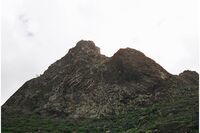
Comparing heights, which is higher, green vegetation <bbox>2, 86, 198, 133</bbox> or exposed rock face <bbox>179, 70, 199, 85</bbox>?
exposed rock face <bbox>179, 70, 199, 85</bbox>

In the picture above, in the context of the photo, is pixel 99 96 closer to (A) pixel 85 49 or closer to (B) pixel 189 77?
(A) pixel 85 49

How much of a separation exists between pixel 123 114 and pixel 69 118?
8.26 m

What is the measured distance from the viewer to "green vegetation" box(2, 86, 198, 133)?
150 feet

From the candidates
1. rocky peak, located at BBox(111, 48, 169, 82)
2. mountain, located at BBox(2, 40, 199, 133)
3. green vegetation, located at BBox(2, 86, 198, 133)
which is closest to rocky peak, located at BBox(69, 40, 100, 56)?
mountain, located at BBox(2, 40, 199, 133)

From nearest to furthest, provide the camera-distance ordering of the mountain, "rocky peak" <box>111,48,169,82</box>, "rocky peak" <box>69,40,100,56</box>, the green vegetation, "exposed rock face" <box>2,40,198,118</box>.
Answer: the green vegetation → the mountain → "exposed rock face" <box>2,40,198,118</box> → "rocky peak" <box>111,48,169,82</box> → "rocky peak" <box>69,40,100,56</box>

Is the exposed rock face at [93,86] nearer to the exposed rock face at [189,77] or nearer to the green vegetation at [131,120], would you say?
the exposed rock face at [189,77]

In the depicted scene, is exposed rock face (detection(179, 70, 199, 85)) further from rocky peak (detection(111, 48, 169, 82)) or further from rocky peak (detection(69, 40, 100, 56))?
rocky peak (detection(69, 40, 100, 56))

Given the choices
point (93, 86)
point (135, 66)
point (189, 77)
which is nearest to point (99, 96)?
point (93, 86)

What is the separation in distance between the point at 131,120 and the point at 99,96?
13.0 m

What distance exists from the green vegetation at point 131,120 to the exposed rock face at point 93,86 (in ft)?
9.51

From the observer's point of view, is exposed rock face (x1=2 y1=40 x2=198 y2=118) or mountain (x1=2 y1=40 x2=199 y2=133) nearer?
mountain (x1=2 y1=40 x2=199 y2=133)

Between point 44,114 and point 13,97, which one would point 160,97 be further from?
point 13,97

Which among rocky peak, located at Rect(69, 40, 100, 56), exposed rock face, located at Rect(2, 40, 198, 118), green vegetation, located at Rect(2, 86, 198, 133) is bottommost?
green vegetation, located at Rect(2, 86, 198, 133)

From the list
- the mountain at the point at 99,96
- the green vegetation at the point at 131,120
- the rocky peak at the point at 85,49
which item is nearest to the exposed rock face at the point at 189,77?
the mountain at the point at 99,96
